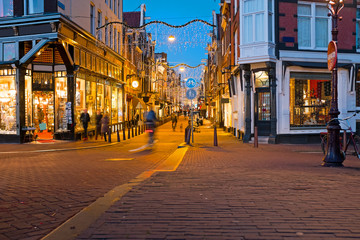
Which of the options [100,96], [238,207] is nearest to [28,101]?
[100,96]

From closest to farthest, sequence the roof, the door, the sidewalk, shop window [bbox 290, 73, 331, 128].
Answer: the sidewalk, shop window [bbox 290, 73, 331, 128], the door, the roof

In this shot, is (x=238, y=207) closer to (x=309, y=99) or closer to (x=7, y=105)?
(x=309, y=99)

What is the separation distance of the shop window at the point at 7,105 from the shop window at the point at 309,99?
1453 cm

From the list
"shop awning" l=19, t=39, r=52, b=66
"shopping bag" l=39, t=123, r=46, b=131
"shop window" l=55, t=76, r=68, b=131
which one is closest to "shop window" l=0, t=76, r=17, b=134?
"shop awning" l=19, t=39, r=52, b=66

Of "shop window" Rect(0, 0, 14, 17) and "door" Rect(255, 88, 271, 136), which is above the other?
"shop window" Rect(0, 0, 14, 17)

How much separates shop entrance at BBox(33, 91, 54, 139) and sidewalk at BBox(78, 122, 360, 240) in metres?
14.8

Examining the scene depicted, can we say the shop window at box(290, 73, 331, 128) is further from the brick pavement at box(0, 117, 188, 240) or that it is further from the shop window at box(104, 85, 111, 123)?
the shop window at box(104, 85, 111, 123)

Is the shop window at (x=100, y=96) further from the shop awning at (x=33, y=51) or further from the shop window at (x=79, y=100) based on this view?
the shop awning at (x=33, y=51)

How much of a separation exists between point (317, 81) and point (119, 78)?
17816mm

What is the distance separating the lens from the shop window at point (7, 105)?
18.5 m

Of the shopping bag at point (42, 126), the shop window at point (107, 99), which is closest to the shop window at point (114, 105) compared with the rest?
the shop window at point (107, 99)

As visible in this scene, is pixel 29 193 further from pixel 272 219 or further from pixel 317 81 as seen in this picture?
pixel 317 81

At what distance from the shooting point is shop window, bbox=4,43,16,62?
18.3 metres

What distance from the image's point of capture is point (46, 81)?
2050cm
